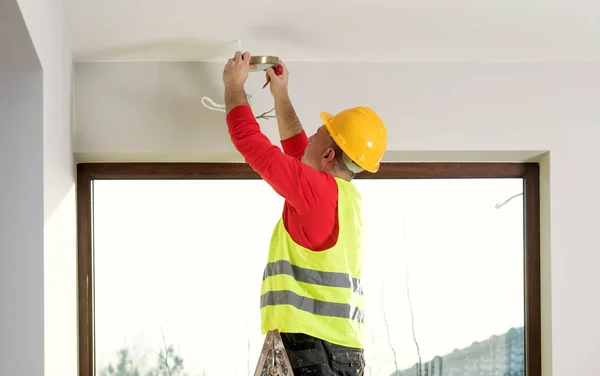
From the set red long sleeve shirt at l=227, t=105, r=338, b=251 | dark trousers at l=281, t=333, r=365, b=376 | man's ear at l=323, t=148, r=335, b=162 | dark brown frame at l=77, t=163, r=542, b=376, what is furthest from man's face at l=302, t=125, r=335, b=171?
dark brown frame at l=77, t=163, r=542, b=376

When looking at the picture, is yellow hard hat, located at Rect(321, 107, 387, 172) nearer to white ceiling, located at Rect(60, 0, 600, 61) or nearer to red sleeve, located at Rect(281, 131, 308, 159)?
red sleeve, located at Rect(281, 131, 308, 159)

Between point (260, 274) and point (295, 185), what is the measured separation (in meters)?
0.95

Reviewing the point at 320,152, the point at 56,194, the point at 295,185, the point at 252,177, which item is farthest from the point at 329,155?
the point at 56,194

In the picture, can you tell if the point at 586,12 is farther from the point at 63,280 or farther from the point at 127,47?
the point at 63,280

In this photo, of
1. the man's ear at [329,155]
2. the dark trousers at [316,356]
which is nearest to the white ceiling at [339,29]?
the man's ear at [329,155]

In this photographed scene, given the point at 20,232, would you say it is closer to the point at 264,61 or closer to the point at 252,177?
the point at 264,61

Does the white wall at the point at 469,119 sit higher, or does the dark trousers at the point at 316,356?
the white wall at the point at 469,119

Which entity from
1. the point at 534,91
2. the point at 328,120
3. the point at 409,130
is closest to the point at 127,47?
the point at 328,120

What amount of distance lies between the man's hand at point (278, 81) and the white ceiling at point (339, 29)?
0.14 m

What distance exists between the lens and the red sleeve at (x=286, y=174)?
2.17 meters

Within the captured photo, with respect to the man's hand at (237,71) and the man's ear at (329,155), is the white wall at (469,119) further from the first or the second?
the man's ear at (329,155)

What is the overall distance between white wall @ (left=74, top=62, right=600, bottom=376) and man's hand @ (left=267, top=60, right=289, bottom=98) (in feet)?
0.54

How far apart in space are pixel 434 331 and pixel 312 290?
0.98 meters

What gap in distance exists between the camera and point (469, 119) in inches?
114
